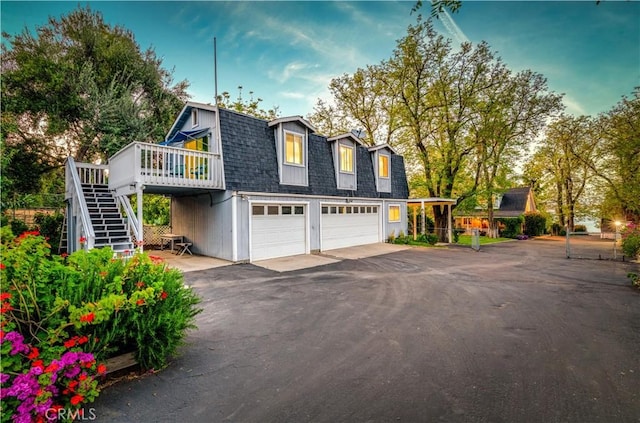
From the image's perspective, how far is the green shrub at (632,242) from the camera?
464 inches

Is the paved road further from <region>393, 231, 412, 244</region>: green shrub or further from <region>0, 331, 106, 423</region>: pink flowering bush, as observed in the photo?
<region>393, 231, 412, 244</region>: green shrub

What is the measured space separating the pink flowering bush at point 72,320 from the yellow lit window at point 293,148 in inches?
359

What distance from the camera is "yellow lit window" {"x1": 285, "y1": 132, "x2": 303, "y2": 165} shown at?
40.3ft

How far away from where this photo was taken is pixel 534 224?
29.1 metres

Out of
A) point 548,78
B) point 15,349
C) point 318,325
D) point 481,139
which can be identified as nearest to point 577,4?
point 318,325

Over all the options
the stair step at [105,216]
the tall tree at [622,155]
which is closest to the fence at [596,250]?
the tall tree at [622,155]

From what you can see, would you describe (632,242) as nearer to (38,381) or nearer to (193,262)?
(193,262)

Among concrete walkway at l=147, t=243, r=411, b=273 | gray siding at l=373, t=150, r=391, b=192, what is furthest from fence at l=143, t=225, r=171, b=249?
gray siding at l=373, t=150, r=391, b=192

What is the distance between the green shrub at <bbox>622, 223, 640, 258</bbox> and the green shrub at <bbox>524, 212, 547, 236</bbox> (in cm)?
1722

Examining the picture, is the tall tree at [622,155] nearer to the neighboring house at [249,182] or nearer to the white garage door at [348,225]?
the white garage door at [348,225]

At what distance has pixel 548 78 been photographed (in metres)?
19.5

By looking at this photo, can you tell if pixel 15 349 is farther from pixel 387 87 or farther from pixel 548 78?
pixel 548 78

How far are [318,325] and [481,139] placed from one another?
64.7 ft

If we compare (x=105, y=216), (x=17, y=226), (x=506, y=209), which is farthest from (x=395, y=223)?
(x=506, y=209)
